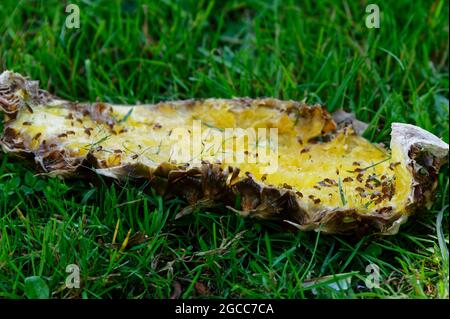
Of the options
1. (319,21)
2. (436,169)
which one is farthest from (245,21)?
(436,169)

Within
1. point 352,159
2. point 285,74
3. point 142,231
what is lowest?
point 142,231

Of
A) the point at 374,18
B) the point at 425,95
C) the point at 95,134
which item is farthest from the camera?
the point at 374,18
